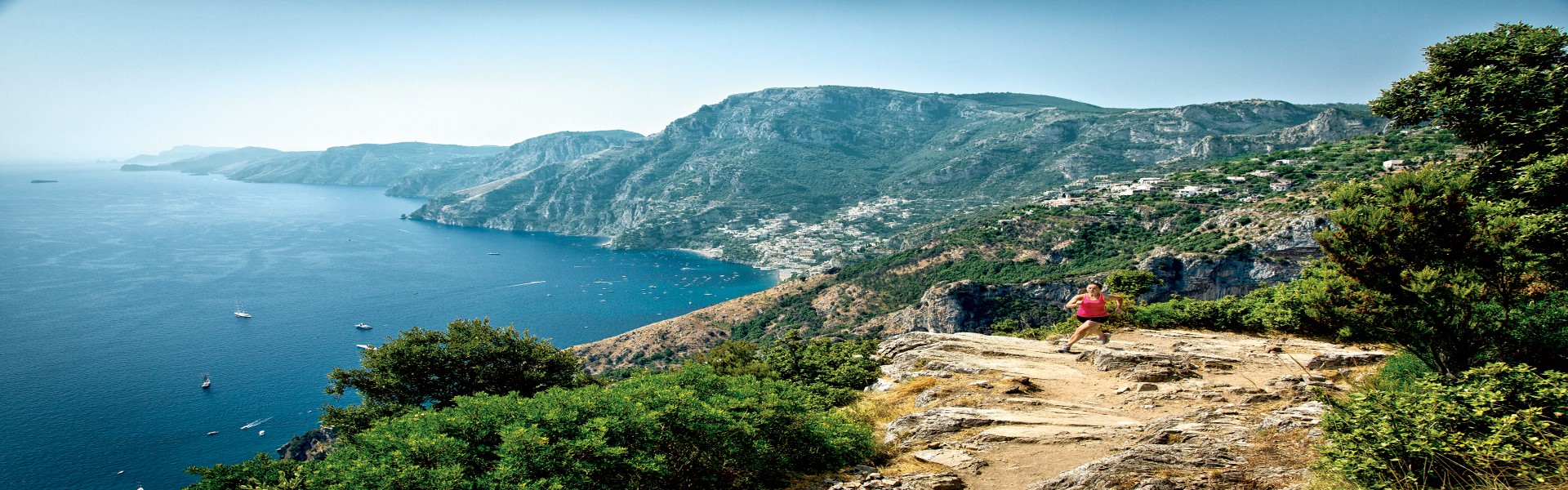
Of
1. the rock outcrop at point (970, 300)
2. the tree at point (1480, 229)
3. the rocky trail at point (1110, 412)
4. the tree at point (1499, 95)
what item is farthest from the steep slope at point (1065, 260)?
the tree at point (1480, 229)

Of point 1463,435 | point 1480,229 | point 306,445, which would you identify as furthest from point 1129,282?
point 306,445

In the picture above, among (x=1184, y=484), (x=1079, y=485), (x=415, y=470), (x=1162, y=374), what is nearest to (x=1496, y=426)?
(x=1184, y=484)

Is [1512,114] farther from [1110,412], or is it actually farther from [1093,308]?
[1110,412]

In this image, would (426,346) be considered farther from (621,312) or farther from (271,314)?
(271,314)

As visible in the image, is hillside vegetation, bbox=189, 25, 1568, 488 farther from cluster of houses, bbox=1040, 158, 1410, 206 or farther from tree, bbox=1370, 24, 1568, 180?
cluster of houses, bbox=1040, 158, 1410, 206

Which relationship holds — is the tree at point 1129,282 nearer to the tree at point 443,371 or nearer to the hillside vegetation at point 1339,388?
the hillside vegetation at point 1339,388
